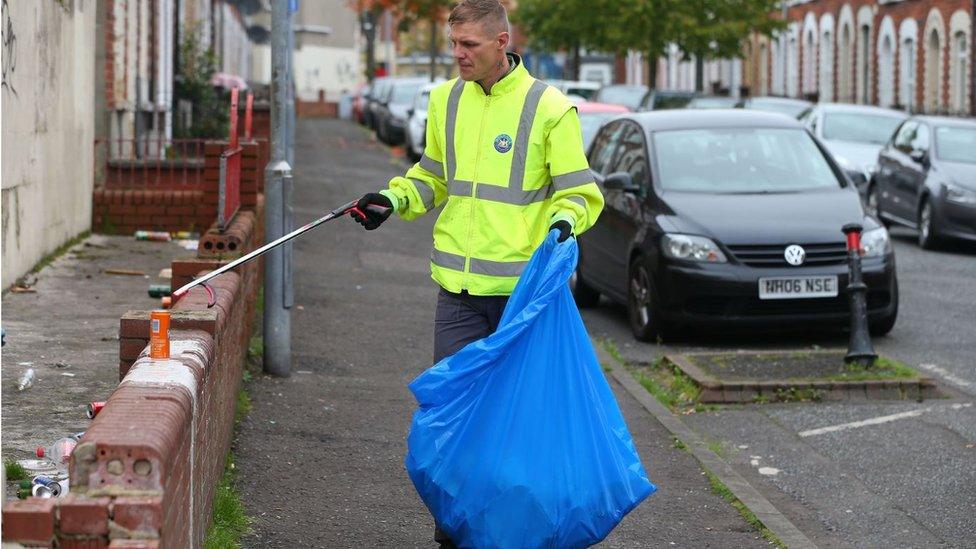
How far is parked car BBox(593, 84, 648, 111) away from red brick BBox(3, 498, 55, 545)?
102 feet

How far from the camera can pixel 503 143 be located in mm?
5352

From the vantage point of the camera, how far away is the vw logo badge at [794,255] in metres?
10.7

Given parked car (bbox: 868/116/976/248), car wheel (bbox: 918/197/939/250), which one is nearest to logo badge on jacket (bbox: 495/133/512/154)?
parked car (bbox: 868/116/976/248)

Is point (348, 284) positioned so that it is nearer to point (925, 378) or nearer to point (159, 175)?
point (159, 175)

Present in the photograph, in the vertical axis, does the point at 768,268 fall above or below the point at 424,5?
below

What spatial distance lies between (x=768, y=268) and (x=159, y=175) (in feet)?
19.7

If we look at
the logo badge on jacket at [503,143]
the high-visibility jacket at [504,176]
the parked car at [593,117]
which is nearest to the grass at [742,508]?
the high-visibility jacket at [504,176]

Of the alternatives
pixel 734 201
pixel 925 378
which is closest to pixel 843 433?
pixel 925 378

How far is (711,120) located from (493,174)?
24.1 feet

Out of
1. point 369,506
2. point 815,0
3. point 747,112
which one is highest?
point 815,0

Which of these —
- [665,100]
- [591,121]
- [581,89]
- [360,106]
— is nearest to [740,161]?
[591,121]

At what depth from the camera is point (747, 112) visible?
41.7ft

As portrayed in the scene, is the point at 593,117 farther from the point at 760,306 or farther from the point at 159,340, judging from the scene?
the point at 159,340

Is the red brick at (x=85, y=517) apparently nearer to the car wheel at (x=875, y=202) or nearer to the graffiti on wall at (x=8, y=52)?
the graffiti on wall at (x=8, y=52)
